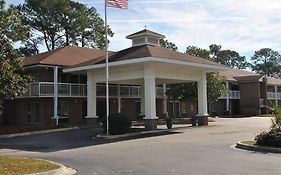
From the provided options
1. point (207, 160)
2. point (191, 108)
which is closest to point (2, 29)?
point (207, 160)

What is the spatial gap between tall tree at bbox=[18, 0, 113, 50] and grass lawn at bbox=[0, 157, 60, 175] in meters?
48.7

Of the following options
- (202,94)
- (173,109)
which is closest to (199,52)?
(173,109)

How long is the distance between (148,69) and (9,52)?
48.9 ft

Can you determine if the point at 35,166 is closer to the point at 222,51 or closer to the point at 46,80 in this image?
the point at 46,80

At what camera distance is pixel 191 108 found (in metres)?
52.5

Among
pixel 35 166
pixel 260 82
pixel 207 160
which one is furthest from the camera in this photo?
pixel 260 82

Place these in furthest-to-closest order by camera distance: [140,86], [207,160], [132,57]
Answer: [140,86], [132,57], [207,160]

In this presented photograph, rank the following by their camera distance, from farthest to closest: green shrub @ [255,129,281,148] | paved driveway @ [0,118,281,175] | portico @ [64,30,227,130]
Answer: portico @ [64,30,227,130]
green shrub @ [255,129,281,148]
paved driveway @ [0,118,281,175]

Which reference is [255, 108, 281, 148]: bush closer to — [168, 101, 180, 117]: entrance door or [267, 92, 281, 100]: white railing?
[168, 101, 180, 117]: entrance door

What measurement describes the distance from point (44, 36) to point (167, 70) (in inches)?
1499

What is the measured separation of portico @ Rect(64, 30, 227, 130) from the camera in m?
28.5

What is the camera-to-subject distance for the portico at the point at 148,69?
28.5 meters

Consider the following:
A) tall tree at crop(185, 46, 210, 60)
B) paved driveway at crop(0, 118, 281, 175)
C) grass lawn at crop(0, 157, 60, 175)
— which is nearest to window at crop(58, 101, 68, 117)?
tall tree at crop(185, 46, 210, 60)

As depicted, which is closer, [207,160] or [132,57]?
[207,160]
